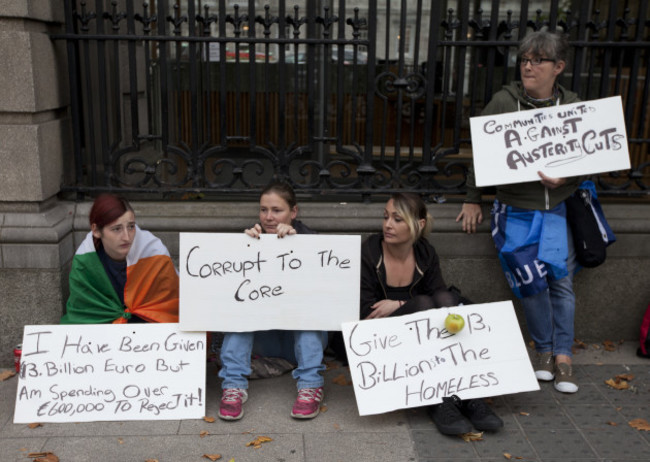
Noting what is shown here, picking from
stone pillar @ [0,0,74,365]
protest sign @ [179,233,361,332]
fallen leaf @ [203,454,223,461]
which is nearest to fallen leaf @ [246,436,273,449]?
fallen leaf @ [203,454,223,461]

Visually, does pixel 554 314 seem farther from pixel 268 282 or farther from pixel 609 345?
pixel 268 282

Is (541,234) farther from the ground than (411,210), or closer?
closer

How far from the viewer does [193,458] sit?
3.46 meters

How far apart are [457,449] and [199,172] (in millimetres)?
2383

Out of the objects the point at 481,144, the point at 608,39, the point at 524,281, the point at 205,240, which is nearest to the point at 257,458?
the point at 205,240

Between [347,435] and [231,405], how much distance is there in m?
0.65

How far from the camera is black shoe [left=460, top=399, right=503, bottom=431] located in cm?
368

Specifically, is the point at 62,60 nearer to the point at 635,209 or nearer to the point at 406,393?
the point at 406,393

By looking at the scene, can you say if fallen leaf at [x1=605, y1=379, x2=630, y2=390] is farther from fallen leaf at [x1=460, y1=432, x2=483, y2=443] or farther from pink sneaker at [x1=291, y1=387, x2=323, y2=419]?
pink sneaker at [x1=291, y1=387, x2=323, y2=419]

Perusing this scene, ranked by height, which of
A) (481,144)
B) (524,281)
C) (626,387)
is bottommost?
(626,387)

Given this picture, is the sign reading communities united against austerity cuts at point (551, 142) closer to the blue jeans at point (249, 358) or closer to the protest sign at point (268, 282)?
the protest sign at point (268, 282)

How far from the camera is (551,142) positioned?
163 inches

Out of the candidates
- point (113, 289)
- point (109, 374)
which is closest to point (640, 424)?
point (109, 374)

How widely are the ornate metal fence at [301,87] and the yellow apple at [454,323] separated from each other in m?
1.19
